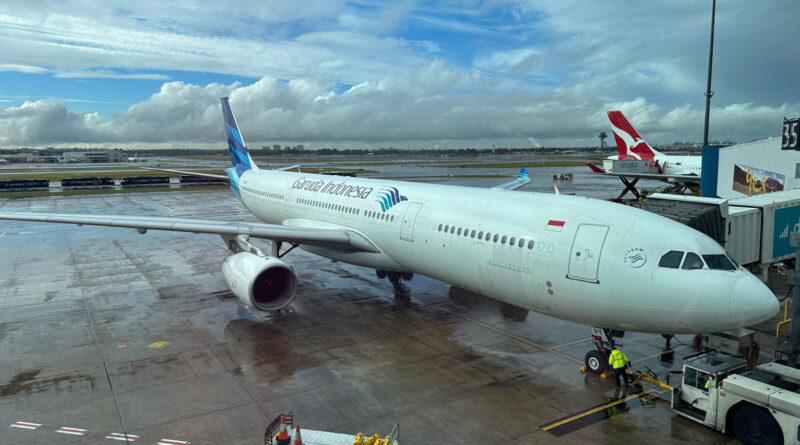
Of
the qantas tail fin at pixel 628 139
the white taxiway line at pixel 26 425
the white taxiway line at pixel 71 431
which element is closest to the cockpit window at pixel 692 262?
the white taxiway line at pixel 71 431

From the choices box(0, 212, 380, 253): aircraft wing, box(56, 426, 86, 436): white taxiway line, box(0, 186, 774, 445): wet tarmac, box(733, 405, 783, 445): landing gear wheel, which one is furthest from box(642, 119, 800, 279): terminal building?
box(56, 426, 86, 436): white taxiway line

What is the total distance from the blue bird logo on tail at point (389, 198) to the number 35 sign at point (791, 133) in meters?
12.1

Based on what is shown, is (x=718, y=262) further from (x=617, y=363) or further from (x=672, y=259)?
(x=617, y=363)

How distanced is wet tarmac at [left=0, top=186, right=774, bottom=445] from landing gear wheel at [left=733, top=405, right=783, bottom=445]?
0.87ft

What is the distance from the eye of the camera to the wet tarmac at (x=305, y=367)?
932 cm

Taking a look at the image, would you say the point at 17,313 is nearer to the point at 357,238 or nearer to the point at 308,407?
the point at 357,238

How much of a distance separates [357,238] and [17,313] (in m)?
11.1

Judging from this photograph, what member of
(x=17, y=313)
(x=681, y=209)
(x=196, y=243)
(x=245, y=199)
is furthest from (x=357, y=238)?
(x=196, y=243)

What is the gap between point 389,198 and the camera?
1639 cm

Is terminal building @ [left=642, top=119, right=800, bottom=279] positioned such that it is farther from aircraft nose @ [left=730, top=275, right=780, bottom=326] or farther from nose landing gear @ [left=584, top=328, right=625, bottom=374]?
aircraft nose @ [left=730, top=275, right=780, bottom=326]

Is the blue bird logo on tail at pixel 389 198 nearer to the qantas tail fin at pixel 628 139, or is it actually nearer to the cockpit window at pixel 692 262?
the cockpit window at pixel 692 262

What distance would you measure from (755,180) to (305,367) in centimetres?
2441

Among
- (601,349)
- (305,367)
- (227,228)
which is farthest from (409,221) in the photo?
(601,349)

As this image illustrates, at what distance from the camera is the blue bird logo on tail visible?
52.4 ft
